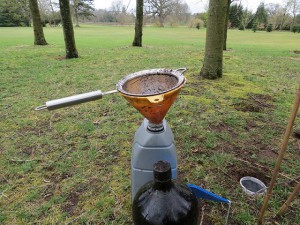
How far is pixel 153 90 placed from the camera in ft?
5.20

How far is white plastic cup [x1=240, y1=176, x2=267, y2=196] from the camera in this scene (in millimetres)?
2119

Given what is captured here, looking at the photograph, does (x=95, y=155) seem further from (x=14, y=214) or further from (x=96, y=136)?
(x=14, y=214)

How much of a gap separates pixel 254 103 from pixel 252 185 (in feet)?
7.28

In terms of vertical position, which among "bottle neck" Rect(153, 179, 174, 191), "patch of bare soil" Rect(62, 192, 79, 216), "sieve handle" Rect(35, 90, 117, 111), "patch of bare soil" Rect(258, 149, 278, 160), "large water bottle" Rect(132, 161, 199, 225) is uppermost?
"sieve handle" Rect(35, 90, 117, 111)

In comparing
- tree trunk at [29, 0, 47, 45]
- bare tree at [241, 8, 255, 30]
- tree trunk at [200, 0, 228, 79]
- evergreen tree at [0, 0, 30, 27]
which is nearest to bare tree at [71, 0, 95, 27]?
evergreen tree at [0, 0, 30, 27]

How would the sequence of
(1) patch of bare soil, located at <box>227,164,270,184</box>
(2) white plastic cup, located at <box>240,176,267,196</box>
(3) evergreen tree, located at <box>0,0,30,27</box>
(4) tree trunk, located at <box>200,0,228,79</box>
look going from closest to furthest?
(2) white plastic cup, located at <box>240,176,267,196</box> < (1) patch of bare soil, located at <box>227,164,270,184</box> < (4) tree trunk, located at <box>200,0,228,79</box> < (3) evergreen tree, located at <box>0,0,30,27</box>

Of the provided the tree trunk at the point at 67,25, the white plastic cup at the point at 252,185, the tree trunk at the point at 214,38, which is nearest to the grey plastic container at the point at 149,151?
the white plastic cup at the point at 252,185

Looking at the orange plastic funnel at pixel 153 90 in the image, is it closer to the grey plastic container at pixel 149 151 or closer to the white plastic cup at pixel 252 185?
the grey plastic container at pixel 149 151

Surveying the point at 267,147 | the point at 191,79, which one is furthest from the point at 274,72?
the point at 267,147

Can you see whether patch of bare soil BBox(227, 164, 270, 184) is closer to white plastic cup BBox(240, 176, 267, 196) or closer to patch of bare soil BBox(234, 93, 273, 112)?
white plastic cup BBox(240, 176, 267, 196)

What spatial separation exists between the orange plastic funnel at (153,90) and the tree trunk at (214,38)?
3896 mm

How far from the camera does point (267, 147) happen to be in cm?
285

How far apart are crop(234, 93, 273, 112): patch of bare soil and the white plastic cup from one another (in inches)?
71.8

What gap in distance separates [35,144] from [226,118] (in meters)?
2.58
